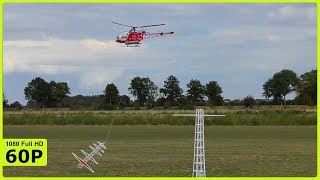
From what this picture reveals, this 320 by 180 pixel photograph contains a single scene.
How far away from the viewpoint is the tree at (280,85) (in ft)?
261

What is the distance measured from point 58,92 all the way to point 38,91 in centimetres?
278

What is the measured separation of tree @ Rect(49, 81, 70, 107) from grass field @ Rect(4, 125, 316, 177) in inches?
1571

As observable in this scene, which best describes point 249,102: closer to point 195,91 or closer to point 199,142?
point 195,91

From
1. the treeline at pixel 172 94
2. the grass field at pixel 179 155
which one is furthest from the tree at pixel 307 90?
the grass field at pixel 179 155

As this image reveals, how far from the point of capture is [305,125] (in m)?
49.4

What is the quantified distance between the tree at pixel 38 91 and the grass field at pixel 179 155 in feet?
134

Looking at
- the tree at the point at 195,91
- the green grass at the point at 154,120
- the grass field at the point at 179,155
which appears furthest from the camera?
the tree at the point at 195,91

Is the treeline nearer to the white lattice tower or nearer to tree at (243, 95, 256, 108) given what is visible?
tree at (243, 95, 256, 108)

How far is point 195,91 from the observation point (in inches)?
2520

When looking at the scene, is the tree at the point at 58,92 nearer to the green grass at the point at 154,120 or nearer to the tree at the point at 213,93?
the tree at the point at 213,93

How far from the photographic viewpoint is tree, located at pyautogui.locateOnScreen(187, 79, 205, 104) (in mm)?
62575

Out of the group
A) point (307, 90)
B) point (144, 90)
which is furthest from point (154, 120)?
point (307, 90)

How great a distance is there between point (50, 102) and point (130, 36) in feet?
194

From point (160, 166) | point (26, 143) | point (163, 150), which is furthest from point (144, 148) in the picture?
point (26, 143)
